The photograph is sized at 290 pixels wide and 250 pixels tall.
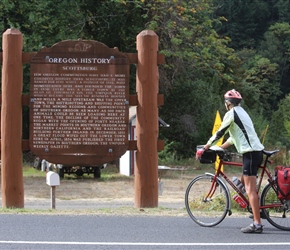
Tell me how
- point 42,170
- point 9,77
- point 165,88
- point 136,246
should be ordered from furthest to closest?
point 165,88 → point 42,170 → point 9,77 → point 136,246

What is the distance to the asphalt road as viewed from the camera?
8.56 metres

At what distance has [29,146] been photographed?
12789 millimetres

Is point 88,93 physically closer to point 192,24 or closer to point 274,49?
point 192,24

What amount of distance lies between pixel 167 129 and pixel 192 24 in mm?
12355

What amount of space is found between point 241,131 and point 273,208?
3.84ft

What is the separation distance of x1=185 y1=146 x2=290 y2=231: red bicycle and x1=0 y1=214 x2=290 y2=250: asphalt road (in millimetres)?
157

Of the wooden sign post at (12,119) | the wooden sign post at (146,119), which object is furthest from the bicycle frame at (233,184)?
the wooden sign post at (12,119)

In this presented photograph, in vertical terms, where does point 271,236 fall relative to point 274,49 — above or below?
below

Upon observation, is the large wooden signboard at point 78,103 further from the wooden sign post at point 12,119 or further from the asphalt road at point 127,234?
the asphalt road at point 127,234

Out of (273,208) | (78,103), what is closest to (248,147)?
(273,208)

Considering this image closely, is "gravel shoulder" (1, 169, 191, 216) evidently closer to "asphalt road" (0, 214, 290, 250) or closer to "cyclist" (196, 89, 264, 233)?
"asphalt road" (0, 214, 290, 250)

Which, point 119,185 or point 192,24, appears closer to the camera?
point 119,185

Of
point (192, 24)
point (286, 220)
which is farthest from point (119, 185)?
point (286, 220)

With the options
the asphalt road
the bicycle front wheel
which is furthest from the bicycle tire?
the bicycle front wheel
